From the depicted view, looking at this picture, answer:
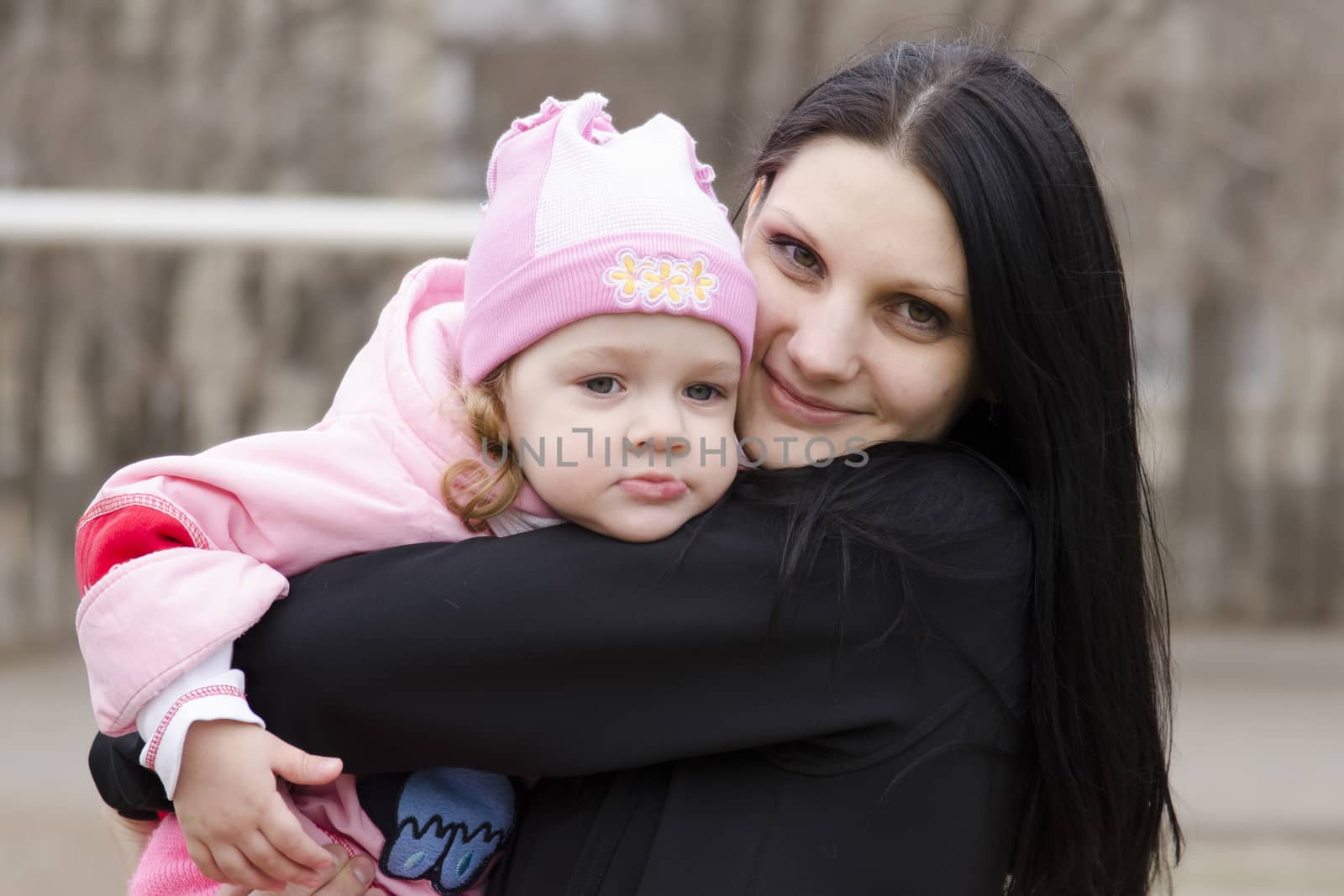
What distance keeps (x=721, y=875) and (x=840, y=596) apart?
30cm

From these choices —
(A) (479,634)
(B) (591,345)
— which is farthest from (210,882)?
(B) (591,345)

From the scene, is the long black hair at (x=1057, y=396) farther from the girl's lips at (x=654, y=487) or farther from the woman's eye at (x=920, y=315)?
the girl's lips at (x=654, y=487)

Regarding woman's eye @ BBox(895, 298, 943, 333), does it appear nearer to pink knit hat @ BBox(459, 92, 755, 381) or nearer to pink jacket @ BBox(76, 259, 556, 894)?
pink knit hat @ BBox(459, 92, 755, 381)

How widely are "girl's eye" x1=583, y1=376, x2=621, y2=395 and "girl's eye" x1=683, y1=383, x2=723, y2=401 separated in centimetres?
9

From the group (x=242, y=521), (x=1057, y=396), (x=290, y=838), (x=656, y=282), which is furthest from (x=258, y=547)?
(x=1057, y=396)

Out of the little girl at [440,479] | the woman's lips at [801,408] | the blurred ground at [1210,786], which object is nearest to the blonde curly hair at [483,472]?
the little girl at [440,479]

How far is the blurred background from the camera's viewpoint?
16.5 feet

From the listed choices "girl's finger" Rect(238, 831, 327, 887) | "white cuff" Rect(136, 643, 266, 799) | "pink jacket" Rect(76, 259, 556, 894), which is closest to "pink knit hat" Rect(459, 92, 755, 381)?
"pink jacket" Rect(76, 259, 556, 894)

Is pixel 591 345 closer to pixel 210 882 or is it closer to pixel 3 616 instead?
pixel 210 882

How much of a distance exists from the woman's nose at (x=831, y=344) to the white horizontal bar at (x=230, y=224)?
1.90 m

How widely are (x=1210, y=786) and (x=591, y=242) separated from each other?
4.35 meters

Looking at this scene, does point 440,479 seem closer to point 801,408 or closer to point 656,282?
point 656,282

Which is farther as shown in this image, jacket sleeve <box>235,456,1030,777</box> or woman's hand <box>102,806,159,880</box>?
woman's hand <box>102,806,159,880</box>

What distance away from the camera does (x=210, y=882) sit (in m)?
1.67
